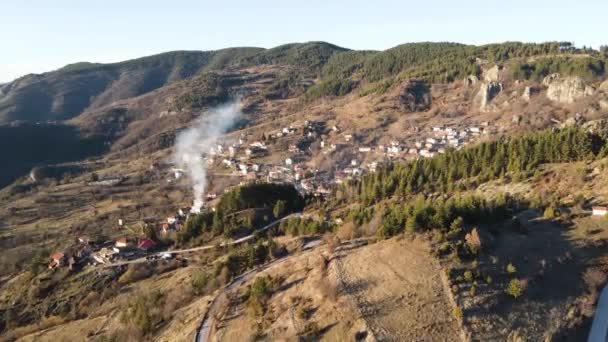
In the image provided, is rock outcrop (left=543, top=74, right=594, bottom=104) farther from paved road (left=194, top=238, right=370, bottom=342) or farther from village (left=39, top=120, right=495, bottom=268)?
paved road (left=194, top=238, right=370, bottom=342)

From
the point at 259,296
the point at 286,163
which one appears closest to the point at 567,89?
the point at 286,163

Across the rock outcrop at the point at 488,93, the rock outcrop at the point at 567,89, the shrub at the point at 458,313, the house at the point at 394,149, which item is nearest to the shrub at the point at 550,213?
the shrub at the point at 458,313

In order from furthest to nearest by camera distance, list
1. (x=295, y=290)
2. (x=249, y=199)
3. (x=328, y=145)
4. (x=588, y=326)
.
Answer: (x=328, y=145) < (x=249, y=199) < (x=295, y=290) < (x=588, y=326)

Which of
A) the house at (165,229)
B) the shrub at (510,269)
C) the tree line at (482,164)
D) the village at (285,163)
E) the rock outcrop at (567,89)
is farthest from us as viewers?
the rock outcrop at (567,89)

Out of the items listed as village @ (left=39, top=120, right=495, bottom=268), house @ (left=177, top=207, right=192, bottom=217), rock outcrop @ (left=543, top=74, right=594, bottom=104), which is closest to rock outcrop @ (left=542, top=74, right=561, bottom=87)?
rock outcrop @ (left=543, top=74, right=594, bottom=104)

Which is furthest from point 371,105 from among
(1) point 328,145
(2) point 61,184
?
(2) point 61,184

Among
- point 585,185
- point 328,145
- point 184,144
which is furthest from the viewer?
point 184,144

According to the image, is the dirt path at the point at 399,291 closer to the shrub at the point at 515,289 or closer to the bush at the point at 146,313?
the shrub at the point at 515,289

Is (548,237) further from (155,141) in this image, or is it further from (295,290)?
(155,141)
